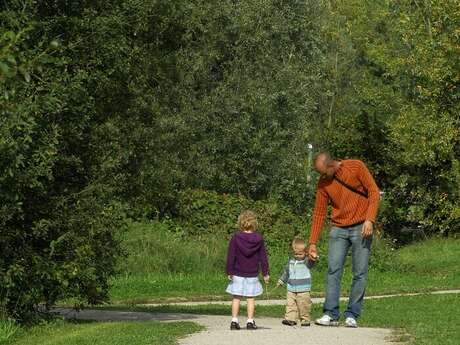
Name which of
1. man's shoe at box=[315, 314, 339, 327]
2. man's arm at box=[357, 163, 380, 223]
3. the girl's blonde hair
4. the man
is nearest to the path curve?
man's shoe at box=[315, 314, 339, 327]

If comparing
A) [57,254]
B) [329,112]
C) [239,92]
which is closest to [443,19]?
[239,92]

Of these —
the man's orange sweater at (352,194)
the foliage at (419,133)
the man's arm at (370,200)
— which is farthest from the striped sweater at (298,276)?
the foliage at (419,133)

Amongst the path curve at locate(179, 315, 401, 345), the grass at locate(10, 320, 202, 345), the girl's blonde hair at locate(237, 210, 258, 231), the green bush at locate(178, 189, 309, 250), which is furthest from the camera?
the green bush at locate(178, 189, 309, 250)

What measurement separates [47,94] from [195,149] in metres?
23.2

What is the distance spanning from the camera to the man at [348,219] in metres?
14.1

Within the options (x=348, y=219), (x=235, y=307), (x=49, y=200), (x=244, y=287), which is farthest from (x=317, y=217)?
(x=49, y=200)

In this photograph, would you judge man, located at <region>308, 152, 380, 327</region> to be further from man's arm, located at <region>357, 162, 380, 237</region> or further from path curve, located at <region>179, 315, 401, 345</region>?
path curve, located at <region>179, 315, 401, 345</region>

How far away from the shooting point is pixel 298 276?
14.7 meters

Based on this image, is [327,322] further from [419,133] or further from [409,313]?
[419,133]

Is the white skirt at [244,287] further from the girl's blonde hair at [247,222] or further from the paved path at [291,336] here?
the girl's blonde hair at [247,222]

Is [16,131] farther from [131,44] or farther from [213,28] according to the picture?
[213,28]

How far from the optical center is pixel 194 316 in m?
18.3

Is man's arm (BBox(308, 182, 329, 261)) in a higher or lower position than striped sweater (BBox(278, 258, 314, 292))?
higher

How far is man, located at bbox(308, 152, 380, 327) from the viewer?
1409 centimetres
